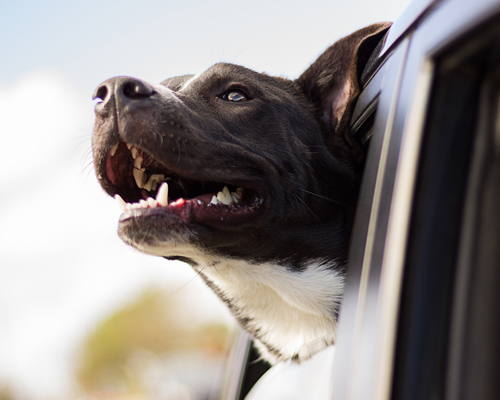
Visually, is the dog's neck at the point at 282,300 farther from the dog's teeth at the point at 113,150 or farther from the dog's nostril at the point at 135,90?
the dog's nostril at the point at 135,90

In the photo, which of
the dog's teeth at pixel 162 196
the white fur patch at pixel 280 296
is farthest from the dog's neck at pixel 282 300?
the dog's teeth at pixel 162 196

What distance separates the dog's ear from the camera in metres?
2.03

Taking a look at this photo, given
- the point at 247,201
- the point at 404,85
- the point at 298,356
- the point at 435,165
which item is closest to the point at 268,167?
the point at 247,201

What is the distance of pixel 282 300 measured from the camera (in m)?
2.50

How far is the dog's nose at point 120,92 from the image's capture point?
197 cm

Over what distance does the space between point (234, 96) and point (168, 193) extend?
578 millimetres

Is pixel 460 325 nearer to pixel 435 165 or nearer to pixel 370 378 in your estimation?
pixel 370 378

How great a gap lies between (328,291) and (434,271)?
1.30 m

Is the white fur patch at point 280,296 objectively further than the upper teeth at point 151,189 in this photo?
Yes

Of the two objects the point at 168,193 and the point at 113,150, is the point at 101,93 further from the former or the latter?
the point at 168,193

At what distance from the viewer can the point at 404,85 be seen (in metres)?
1.16

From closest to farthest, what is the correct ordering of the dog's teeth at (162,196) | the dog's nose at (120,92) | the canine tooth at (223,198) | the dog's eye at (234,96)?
the dog's nose at (120,92)
the dog's teeth at (162,196)
the canine tooth at (223,198)
the dog's eye at (234,96)

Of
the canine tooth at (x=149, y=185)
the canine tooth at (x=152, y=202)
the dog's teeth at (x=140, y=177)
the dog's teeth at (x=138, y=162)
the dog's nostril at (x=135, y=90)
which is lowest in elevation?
the canine tooth at (x=152, y=202)

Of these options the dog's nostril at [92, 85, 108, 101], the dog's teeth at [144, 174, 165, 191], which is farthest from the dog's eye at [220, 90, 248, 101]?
the dog's nostril at [92, 85, 108, 101]
